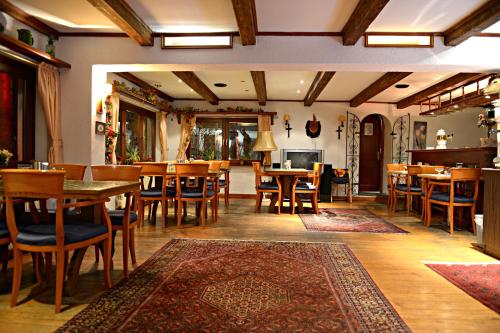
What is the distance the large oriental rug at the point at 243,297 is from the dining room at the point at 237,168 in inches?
0.7

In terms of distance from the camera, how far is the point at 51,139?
4.60 m

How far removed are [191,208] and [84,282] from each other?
13.4 feet

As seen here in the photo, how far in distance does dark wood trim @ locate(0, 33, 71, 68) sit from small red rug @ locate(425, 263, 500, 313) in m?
4.91

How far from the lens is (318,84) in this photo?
6609 millimetres

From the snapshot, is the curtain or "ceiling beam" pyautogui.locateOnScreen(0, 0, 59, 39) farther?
the curtain

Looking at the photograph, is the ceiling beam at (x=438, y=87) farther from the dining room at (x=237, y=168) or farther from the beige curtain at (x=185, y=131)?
the beige curtain at (x=185, y=131)

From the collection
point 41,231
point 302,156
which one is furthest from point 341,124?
point 41,231

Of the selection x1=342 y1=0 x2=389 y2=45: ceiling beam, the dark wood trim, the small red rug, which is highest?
x1=342 y1=0 x2=389 y2=45: ceiling beam

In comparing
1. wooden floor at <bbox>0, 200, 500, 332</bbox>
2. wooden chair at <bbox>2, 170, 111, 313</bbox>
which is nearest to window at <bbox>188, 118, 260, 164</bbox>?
wooden floor at <bbox>0, 200, 500, 332</bbox>

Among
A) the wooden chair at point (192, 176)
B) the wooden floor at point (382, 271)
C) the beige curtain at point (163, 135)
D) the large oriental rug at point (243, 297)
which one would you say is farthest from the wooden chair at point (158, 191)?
the beige curtain at point (163, 135)

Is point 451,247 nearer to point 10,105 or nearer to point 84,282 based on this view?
point 84,282

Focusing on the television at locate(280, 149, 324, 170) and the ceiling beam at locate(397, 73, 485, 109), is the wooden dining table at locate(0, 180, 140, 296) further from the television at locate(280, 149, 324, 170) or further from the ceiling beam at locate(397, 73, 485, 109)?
the television at locate(280, 149, 324, 170)

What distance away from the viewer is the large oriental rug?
198 centimetres

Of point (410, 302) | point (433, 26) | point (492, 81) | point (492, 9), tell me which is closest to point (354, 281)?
point (410, 302)
